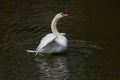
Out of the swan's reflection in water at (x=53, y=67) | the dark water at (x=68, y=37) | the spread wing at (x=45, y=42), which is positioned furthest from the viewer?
the spread wing at (x=45, y=42)

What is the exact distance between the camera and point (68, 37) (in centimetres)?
1370

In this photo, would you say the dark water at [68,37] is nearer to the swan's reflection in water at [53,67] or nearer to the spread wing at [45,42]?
the swan's reflection in water at [53,67]

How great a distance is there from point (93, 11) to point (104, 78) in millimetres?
6426

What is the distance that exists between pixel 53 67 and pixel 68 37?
7.53 feet

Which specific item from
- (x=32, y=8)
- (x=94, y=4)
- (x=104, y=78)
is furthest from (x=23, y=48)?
(x=94, y=4)

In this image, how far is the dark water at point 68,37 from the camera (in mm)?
11242

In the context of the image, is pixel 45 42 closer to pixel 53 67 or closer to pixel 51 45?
pixel 51 45

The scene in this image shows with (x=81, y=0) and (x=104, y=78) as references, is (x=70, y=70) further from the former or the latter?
(x=81, y=0)

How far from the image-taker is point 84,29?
14.4 m

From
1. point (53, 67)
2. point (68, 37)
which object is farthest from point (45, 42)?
point (68, 37)

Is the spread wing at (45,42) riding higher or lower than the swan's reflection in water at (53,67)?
higher

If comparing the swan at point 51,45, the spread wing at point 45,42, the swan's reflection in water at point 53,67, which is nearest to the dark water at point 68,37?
the swan's reflection in water at point 53,67

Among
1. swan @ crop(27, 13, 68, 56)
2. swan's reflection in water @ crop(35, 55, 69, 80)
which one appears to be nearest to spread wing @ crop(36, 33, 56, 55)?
swan @ crop(27, 13, 68, 56)

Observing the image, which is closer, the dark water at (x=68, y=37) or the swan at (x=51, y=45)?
the dark water at (x=68, y=37)
